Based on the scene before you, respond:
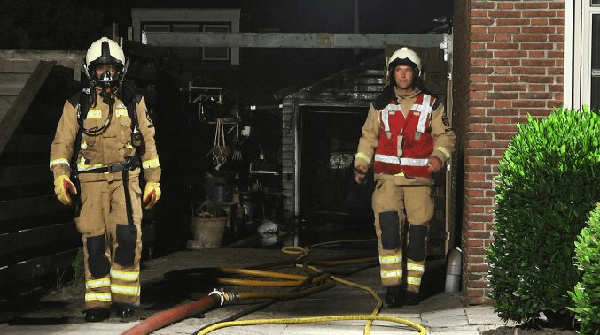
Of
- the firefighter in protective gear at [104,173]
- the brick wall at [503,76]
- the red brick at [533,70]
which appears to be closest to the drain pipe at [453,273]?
the brick wall at [503,76]

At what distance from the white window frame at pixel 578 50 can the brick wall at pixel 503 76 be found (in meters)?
0.05

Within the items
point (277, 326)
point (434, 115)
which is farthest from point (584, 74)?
point (277, 326)

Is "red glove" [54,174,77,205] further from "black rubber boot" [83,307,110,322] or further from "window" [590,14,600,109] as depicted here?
"window" [590,14,600,109]

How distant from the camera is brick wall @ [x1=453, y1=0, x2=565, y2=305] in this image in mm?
8719

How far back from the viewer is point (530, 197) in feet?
22.6

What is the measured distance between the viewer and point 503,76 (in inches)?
345

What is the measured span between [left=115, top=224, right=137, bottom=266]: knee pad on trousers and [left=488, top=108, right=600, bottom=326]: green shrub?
9.79ft

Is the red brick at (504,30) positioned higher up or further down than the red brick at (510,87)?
higher up

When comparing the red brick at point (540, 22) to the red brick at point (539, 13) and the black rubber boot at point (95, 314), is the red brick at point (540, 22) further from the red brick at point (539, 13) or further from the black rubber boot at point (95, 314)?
the black rubber boot at point (95, 314)

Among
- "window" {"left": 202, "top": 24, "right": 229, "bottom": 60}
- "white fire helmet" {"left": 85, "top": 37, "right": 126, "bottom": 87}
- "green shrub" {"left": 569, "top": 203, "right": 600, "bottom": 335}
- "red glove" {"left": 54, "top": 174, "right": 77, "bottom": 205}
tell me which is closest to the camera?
"green shrub" {"left": 569, "top": 203, "right": 600, "bottom": 335}

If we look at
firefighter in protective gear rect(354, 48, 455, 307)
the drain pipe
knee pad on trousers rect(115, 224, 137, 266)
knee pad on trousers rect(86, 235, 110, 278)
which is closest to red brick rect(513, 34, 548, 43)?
firefighter in protective gear rect(354, 48, 455, 307)

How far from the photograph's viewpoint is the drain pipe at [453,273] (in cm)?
972

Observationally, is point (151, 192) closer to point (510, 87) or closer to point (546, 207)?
point (510, 87)

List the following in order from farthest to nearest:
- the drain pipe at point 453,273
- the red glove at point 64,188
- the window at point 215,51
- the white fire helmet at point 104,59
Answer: the window at point 215,51
the drain pipe at point 453,273
the white fire helmet at point 104,59
the red glove at point 64,188
